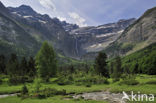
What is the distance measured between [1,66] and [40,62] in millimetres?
61010

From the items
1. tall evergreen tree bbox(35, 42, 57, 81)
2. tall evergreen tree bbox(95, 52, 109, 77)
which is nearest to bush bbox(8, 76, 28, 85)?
tall evergreen tree bbox(35, 42, 57, 81)

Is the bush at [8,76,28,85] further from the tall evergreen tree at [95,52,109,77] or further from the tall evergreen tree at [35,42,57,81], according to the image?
the tall evergreen tree at [95,52,109,77]

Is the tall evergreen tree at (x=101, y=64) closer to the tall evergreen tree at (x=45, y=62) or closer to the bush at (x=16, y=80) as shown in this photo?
the tall evergreen tree at (x=45, y=62)

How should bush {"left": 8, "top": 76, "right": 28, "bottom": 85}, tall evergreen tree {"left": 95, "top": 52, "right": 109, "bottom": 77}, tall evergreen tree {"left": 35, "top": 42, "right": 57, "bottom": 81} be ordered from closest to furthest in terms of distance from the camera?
bush {"left": 8, "top": 76, "right": 28, "bottom": 85}, tall evergreen tree {"left": 35, "top": 42, "right": 57, "bottom": 81}, tall evergreen tree {"left": 95, "top": 52, "right": 109, "bottom": 77}

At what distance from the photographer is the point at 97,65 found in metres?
65.0

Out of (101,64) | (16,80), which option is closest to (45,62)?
(16,80)

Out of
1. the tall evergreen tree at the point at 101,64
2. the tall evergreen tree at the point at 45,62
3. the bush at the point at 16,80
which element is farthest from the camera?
the tall evergreen tree at the point at 101,64

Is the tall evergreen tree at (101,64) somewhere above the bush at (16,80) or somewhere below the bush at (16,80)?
above

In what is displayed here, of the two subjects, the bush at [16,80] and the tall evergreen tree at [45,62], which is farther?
the tall evergreen tree at [45,62]

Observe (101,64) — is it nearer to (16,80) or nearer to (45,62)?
(45,62)

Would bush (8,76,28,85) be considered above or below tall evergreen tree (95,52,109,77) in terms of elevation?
below

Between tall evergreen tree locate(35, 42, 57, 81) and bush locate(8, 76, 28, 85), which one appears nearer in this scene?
bush locate(8, 76, 28, 85)

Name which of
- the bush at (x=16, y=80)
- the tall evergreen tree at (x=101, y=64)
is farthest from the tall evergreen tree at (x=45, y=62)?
the tall evergreen tree at (x=101, y=64)

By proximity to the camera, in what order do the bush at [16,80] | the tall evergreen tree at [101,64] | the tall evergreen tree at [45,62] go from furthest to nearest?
the tall evergreen tree at [101,64], the tall evergreen tree at [45,62], the bush at [16,80]
